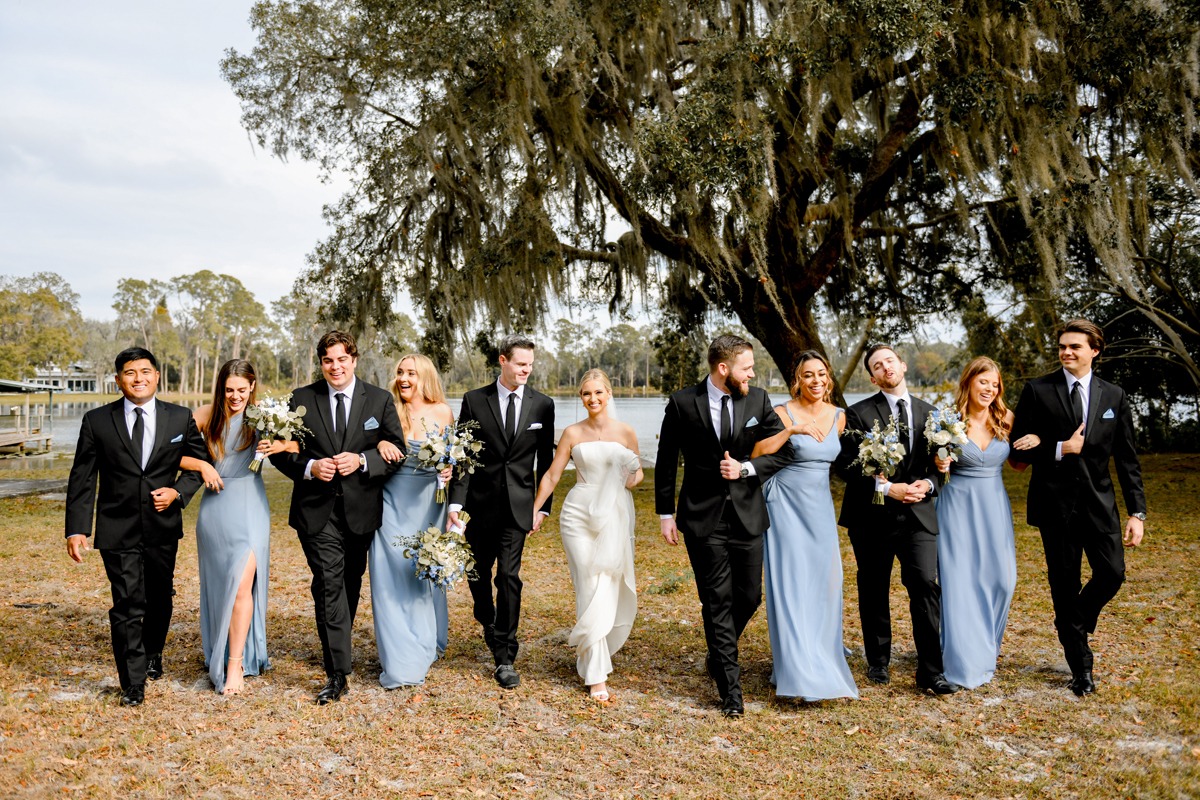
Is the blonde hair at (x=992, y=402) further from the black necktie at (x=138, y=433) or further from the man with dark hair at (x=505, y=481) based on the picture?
the black necktie at (x=138, y=433)

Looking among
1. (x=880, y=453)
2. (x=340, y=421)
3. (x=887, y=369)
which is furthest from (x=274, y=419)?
(x=887, y=369)

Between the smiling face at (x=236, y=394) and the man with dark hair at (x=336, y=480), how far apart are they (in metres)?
0.41

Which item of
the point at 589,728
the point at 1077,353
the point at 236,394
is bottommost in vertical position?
the point at 589,728

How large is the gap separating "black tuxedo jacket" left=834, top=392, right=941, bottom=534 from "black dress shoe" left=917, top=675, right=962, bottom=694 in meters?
0.77

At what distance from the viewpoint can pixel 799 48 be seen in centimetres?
949

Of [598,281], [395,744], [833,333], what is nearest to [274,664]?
A: [395,744]

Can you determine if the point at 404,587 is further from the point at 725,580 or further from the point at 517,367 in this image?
the point at 725,580

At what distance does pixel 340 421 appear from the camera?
4.71 metres

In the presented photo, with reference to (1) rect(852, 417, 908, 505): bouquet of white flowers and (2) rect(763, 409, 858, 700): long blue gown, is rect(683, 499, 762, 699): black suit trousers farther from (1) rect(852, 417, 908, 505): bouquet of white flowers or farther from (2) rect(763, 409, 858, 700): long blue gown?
(1) rect(852, 417, 908, 505): bouquet of white flowers

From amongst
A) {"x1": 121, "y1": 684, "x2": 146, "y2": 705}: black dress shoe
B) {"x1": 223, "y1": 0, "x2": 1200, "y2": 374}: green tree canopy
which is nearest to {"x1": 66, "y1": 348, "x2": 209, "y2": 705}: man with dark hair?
{"x1": 121, "y1": 684, "x2": 146, "y2": 705}: black dress shoe

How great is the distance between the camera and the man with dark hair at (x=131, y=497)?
4430 mm

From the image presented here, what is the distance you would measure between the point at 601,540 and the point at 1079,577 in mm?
2544

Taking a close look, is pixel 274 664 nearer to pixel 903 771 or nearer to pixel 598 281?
pixel 903 771

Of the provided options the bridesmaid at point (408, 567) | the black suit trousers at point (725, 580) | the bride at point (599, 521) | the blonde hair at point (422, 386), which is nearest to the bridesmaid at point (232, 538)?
the bridesmaid at point (408, 567)
